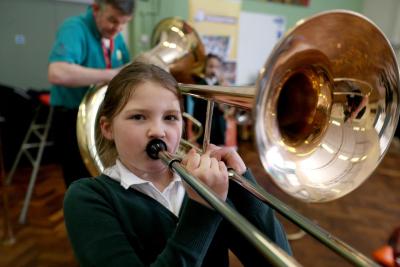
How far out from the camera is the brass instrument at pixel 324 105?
575 millimetres

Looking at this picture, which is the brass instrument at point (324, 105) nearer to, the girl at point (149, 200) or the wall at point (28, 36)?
the girl at point (149, 200)

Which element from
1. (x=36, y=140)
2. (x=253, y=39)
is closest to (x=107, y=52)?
(x=36, y=140)

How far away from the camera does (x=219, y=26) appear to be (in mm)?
3494

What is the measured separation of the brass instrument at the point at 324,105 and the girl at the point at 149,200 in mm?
70

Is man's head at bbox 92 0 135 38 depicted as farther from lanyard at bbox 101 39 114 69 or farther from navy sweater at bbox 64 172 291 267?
A: navy sweater at bbox 64 172 291 267

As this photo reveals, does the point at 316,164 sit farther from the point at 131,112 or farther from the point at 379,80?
the point at 131,112

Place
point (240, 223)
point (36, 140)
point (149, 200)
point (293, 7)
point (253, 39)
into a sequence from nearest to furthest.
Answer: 1. point (240, 223)
2. point (149, 200)
3. point (36, 140)
4. point (253, 39)
5. point (293, 7)

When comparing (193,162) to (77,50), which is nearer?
(193,162)

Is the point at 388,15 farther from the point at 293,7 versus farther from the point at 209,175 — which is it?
the point at 209,175

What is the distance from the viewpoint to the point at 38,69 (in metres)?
3.09

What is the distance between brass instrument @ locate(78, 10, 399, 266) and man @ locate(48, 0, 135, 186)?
64 cm

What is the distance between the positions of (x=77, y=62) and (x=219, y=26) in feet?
8.34

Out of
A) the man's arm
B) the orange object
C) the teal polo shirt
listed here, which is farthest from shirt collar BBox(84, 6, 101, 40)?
the orange object

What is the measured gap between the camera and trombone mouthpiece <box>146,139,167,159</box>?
0.62 meters
